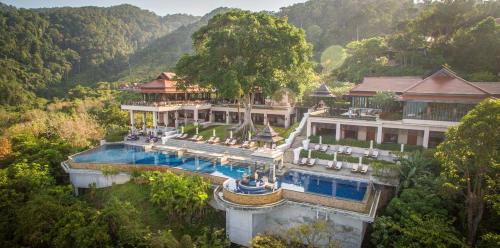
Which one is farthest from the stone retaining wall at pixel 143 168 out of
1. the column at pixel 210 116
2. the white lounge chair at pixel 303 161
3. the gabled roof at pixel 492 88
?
the gabled roof at pixel 492 88

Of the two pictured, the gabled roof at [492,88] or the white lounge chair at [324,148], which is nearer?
the gabled roof at [492,88]

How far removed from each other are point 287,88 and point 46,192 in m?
22.9

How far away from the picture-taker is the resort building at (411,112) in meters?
23.0

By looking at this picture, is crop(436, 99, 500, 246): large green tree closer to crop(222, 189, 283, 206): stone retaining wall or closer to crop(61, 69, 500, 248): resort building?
crop(61, 69, 500, 248): resort building

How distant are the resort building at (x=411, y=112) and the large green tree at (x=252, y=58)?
5.33 m

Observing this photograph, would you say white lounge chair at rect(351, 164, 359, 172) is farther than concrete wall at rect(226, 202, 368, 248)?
Yes

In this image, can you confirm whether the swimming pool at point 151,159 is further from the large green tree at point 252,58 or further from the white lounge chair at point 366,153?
the white lounge chair at point 366,153

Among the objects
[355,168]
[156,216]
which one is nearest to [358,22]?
[355,168]

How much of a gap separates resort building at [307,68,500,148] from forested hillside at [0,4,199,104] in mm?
57686

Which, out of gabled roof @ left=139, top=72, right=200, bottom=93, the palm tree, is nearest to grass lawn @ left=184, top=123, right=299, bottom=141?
gabled roof @ left=139, top=72, right=200, bottom=93

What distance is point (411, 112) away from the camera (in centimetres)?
2459

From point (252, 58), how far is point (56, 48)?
70.0 m

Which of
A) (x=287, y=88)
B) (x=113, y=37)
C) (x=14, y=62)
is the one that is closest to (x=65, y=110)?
(x=14, y=62)

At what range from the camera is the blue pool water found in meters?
19.8
